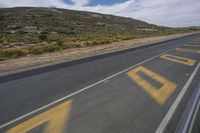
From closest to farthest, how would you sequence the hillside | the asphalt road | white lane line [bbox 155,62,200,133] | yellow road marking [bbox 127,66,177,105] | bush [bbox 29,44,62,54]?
white lane line [bbox 155,62,200,133] < the asphalt road < yellow road marking [bbox 127,66,177,105] < bush [bbox 29,44,62,54] < the hillside

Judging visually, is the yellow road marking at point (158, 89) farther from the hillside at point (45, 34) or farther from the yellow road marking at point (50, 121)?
the hillside at point (45, 34)

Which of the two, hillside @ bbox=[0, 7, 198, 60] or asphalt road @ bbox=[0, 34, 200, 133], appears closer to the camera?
asphalt road @ bbox=[0, 34, 200, 133]

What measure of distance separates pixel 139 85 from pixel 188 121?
339 centimetres

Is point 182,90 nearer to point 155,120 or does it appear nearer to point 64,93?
point 155,120

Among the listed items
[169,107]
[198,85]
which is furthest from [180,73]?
[169,107]

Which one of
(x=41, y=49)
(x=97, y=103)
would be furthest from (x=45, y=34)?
(x=97, y=103)

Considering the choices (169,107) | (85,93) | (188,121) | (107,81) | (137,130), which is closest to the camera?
(137,130)

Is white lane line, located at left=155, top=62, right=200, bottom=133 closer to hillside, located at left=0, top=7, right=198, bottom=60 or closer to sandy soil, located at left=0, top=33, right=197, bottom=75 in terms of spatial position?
sandy soil, located at left=0, top=33, right=197, bottom=75

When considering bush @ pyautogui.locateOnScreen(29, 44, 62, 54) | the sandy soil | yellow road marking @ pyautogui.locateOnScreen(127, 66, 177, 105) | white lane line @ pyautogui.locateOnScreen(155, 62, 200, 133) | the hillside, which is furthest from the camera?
the hillside

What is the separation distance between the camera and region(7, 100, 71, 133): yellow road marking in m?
4.40

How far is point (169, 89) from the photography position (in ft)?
23.6

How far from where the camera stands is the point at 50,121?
4820 millimetres

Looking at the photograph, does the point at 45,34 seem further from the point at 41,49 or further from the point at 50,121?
the point at 50,121

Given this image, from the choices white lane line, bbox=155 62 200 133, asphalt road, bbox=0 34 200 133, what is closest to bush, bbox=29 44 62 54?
asphalt road, bbox=0 34 200 133
